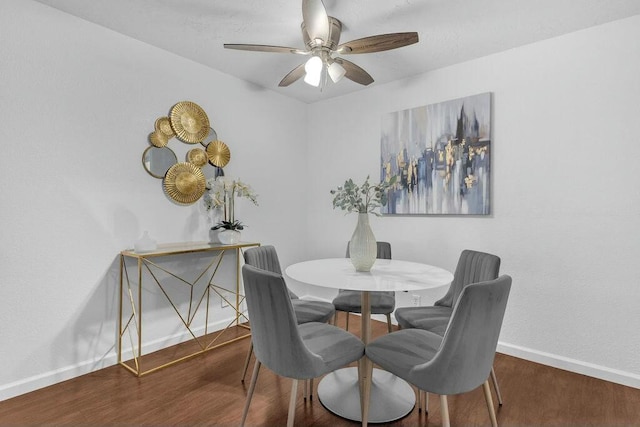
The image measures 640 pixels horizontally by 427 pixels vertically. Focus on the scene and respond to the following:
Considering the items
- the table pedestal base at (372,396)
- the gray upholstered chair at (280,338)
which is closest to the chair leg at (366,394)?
the gray upholstered chair at (280,338)

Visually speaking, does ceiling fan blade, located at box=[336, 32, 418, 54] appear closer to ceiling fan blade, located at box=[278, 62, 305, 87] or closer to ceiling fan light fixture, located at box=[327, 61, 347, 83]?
ceiling fan light fixture, located at box=[327, 61, 347, 83]

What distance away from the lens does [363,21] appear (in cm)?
223

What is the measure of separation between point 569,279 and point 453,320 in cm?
169

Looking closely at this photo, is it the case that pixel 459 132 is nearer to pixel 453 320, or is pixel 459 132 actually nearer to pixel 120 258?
pixel 453 320

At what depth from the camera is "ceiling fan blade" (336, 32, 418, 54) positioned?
1825 mm

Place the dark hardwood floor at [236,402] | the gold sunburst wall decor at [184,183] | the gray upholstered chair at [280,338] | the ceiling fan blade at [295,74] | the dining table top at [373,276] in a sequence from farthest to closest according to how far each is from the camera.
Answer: the gold sunburst wall decor at [184,183]
the ceiling fan blade at [295,74]
the dark hardwood floor at [236,402]
the dining table top at [373,276]
the gray upholstered chair at [280,338]

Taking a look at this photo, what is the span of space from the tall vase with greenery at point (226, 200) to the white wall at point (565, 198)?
173 centimetres

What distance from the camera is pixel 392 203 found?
329 centimetres

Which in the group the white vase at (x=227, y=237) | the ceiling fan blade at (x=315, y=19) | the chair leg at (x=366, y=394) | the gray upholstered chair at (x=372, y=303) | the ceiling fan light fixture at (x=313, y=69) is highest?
the ceiling fan blade at (x=315, y=19)

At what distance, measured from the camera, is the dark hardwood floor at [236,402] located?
1.80 metres

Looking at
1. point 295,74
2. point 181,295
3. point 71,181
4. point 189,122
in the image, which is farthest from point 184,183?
point 295,74

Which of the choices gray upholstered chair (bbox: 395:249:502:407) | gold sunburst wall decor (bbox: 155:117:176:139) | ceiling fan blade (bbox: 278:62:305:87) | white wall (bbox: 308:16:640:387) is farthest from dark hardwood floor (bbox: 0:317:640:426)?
ceiling fan blade (bbox: 278:62:305:87)

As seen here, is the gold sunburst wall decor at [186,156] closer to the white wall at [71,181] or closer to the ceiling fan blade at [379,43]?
the white wall at [71,181]

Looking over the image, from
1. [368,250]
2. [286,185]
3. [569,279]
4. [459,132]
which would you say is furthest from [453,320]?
[286,185]
